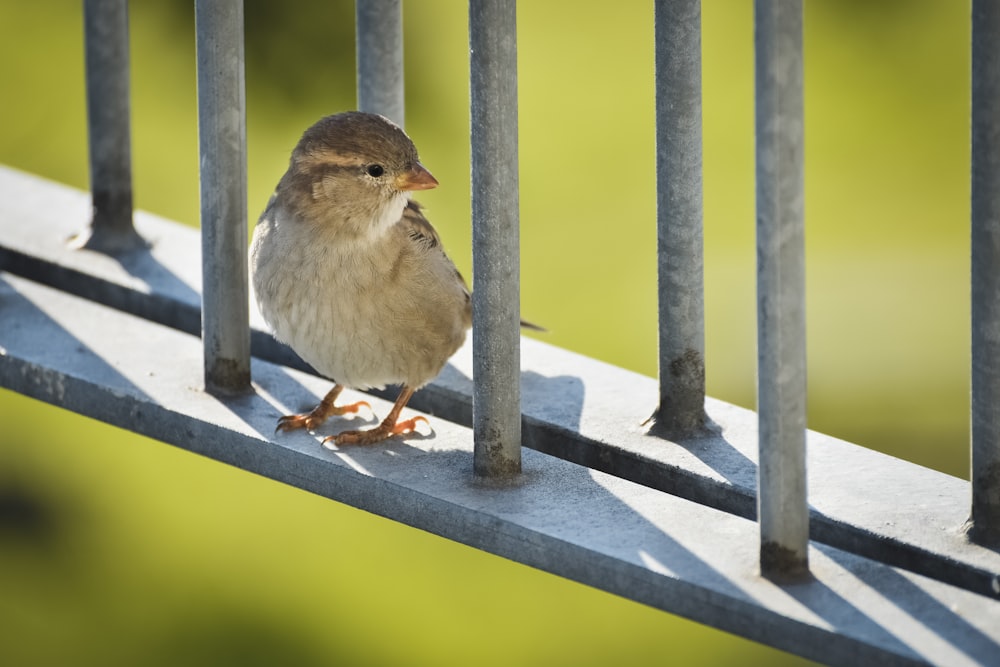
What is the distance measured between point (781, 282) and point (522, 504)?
2.37 ft

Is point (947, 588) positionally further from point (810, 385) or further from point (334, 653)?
point (810, 385)

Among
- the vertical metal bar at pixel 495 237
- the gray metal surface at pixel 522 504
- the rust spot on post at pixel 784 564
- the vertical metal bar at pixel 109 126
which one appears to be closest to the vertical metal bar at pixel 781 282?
the rust spot on post at pixel 784 564

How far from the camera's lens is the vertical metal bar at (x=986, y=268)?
2.47 m

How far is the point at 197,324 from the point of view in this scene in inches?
154

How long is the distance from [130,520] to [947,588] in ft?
8.99

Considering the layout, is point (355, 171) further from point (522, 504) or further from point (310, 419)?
point (522, 504)

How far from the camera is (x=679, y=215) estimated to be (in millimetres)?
3033

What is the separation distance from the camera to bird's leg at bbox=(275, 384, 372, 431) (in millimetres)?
3287

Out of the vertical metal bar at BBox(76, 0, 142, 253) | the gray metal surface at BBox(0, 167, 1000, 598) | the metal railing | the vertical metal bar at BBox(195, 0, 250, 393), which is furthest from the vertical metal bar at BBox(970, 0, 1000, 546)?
the vertical metal bar at BBox(76, 0, 142, 253)

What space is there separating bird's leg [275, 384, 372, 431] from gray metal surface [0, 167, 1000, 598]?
0.63ft

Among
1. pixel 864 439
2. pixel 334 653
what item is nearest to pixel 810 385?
pixel 864 439

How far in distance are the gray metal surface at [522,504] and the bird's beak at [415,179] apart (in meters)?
0.50

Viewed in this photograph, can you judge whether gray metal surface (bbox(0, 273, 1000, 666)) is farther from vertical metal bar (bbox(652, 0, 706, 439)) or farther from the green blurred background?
the green blurred background

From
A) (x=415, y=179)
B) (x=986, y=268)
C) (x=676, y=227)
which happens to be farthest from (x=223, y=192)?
(x=986, y=268)
